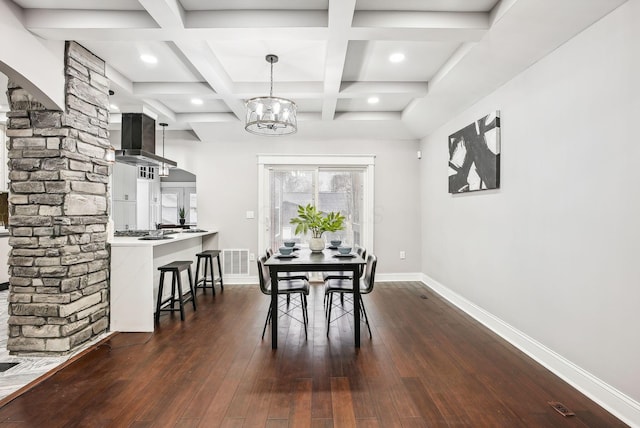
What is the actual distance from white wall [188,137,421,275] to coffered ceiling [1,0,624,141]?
3.47 ft

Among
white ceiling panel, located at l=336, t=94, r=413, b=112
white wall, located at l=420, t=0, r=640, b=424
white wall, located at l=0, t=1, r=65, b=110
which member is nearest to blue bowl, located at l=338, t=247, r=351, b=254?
white wall, located at l=420, t=0, r=640, b=424

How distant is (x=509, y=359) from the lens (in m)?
2.70

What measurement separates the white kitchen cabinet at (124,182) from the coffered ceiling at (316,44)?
2.43 m

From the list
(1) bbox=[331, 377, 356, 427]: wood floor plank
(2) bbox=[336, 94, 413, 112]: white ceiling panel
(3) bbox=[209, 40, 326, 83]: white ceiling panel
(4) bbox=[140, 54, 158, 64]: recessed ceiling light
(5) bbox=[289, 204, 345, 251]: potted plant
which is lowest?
(1) bbox=[331, 377, 356, 427]: wood floor plank

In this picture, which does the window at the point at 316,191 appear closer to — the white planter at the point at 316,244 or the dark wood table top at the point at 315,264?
the white planter at the point at 316,244

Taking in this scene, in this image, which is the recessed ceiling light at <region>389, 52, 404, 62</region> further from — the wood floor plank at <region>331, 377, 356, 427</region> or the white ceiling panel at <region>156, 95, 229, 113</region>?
the wood floor plank at <region>331, 377, 356, 427</region>

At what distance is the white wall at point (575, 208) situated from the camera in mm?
1948

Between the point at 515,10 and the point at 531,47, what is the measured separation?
49 centimetres

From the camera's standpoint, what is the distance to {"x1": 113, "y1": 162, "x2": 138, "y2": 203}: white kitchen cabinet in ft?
21.5

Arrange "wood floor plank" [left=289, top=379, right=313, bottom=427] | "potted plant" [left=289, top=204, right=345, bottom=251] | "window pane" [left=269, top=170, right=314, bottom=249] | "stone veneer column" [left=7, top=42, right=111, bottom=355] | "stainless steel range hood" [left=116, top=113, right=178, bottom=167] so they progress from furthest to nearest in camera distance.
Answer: "window pane" [left=269, top=170, right=314, bottom=249] < "stainless steel range hood" [left=116, top=113, right=178, bottom=167] < "potted plant" [left=289, top=204, right=345, bottom=251] < "stone veneer column" [left=7, top=42, right=111, bottom=355] < "wood floor plank" [left=289, top=379, right=313, bottom=427]

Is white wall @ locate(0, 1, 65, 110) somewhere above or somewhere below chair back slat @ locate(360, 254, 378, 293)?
above

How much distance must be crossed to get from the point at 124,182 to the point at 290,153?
3848mm

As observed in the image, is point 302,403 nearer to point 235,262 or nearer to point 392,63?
point 392,63

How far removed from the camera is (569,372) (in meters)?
2.34
